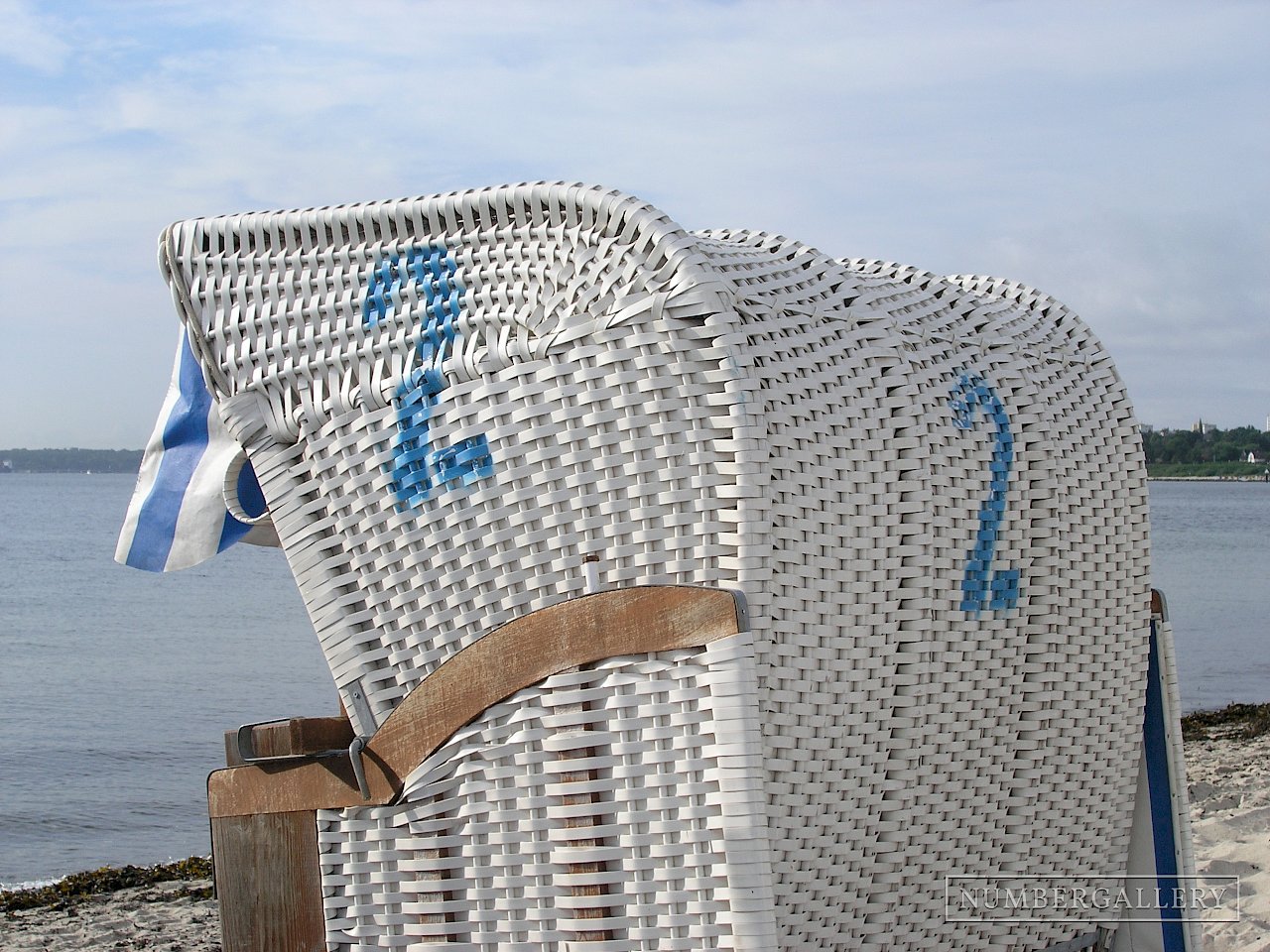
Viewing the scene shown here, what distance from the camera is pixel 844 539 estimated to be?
2402 millimetres

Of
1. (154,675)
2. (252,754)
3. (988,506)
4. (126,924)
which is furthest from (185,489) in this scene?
(154,675)

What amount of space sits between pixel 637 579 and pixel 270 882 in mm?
1081

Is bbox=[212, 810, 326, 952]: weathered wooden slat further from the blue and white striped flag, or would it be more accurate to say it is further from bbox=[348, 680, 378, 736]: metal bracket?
the blue and white striped flag

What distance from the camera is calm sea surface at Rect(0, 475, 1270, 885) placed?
455 inches

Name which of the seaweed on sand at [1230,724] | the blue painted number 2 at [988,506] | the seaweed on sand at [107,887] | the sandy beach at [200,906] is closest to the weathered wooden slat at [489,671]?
the blue painted number 2 at [988,506]

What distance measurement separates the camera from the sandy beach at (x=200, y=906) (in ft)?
17.8

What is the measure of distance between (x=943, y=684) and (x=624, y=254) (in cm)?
111

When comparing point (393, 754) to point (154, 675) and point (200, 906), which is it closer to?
point (200, 906)

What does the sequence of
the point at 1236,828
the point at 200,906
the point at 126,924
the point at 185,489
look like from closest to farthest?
the point at 185,489 → the point at 1236,828 → the point at 126,924 → the point at 200,906

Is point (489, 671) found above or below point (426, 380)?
below

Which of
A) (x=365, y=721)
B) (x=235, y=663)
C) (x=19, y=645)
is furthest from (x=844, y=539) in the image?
(x=19, y=645)

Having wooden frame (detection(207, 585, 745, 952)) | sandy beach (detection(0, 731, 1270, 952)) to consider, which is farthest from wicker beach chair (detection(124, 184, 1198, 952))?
sandy beach (detection(0, 731, 1270, 952))

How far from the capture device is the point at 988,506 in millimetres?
2766

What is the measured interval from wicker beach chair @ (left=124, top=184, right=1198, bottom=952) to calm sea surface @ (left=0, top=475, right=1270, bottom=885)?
8267 millimetres
